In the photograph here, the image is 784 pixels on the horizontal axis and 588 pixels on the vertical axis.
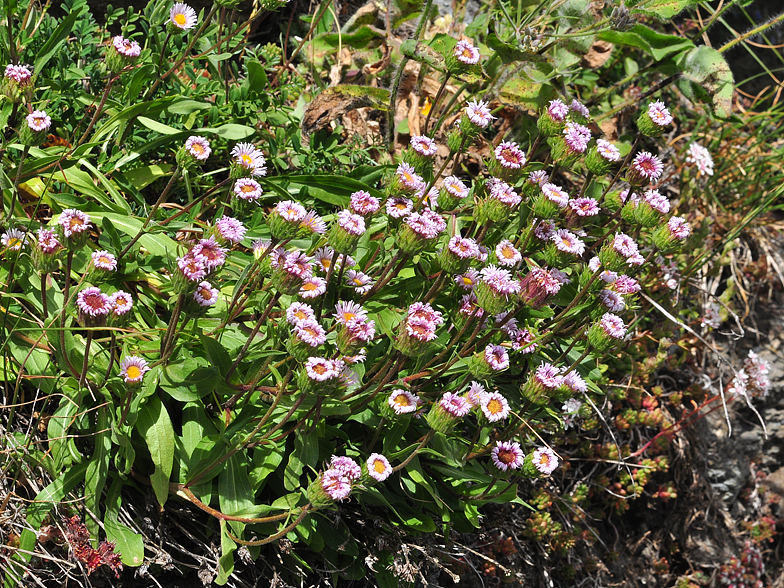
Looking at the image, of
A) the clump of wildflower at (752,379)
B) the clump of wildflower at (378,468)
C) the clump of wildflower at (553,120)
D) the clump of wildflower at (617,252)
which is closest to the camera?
the clump of wildflower at (378,468)

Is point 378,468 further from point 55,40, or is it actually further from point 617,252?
point 55,40

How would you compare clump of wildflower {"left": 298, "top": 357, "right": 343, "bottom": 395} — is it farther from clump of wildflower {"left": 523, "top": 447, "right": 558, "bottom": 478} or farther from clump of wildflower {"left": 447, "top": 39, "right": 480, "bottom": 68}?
clump of wildflower {"left": 447, "top": 39, "right": 480, "bottom": 68}

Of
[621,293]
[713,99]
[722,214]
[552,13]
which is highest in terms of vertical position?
[552,13]

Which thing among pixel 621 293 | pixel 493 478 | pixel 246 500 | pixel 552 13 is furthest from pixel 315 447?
pixel 552 13

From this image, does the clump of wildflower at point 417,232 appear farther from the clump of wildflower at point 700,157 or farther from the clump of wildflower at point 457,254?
the clump of wildflower at point 700,157

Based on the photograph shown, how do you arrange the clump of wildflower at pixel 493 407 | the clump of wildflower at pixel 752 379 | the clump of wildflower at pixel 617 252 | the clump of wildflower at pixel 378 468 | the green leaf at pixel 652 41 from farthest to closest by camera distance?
the clump of wildflower at pixel 752 379
the green leaf at pixel 652 41
the clump of wildflower at pixel 617 252
the clump of wildflower at pixel 493 407
the clump of wildflower at pixel 378 468

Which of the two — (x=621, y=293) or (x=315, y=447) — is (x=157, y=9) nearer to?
(x=315, y=447)

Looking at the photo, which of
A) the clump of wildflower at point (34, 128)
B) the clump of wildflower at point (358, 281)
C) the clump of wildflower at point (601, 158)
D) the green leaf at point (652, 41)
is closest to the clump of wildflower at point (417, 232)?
the clump of wildflower at point (358, 281)
